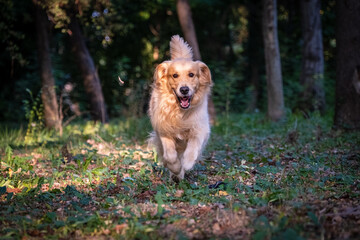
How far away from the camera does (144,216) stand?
10.4 feet

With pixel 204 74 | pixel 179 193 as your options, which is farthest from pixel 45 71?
pixel 179 193

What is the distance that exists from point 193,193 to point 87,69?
26.6ft

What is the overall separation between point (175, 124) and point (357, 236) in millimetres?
2583

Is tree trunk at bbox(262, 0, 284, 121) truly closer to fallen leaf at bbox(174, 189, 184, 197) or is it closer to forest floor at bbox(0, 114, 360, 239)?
forest floor at bbox(0, 114, 360, 239)

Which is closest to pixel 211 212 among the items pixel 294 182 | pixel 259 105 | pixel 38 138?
pixel 294 182

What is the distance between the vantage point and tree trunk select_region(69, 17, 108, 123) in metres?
10.7

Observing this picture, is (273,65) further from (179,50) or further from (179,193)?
(179,193)

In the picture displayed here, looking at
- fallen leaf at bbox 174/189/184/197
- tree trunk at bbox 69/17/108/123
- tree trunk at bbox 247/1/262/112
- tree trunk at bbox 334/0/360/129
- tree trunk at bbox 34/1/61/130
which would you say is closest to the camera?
fallen leaf at bbox 174/189/184/197

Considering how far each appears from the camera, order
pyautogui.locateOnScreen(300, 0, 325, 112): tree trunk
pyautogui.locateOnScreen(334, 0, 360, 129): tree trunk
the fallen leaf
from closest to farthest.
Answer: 1. the fallen leaf
2. pyautogui.locateOnScreen(334, 0, 360, 129): tree trunk
3. pyautogui.locateOnScreen(300, 0, 325, 112): tree trunk

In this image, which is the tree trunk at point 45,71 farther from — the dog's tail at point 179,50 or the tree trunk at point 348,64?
the tree trunk at point 348,64

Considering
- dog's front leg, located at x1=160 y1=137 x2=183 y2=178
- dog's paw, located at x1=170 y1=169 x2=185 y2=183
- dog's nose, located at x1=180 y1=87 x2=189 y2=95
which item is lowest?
dog's paw, located at x1=170 y1=169 x2=185 y2=183

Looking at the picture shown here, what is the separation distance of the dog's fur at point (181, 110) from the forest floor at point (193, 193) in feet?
1.19

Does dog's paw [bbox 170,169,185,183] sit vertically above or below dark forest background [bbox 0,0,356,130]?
below

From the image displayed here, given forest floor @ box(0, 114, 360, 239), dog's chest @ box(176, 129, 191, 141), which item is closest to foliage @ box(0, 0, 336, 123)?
forest floor @ box(0, 114, 360, 239)
